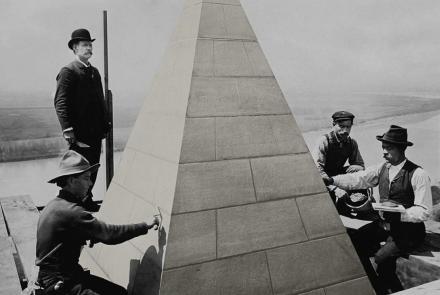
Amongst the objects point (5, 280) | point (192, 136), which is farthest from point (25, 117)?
point (192, 136)

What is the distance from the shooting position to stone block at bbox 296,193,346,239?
395cm

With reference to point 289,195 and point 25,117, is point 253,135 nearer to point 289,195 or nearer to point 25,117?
point 289,195

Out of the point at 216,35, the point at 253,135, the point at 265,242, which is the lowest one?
the point at 265,242

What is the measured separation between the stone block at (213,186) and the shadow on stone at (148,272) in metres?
0.35

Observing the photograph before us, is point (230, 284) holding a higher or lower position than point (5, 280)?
higher

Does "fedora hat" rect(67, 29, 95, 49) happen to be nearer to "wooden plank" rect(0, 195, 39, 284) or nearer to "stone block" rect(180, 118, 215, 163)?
"stone block" rect(180, 118, 215, 163)

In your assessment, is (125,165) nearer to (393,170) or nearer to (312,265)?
(312,265)

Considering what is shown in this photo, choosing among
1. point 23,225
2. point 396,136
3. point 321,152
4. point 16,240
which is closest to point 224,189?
point 396,136

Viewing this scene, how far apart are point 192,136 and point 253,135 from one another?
637mm

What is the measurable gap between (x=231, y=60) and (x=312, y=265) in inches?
86.7

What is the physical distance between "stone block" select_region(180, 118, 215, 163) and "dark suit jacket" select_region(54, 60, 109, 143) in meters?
2.20

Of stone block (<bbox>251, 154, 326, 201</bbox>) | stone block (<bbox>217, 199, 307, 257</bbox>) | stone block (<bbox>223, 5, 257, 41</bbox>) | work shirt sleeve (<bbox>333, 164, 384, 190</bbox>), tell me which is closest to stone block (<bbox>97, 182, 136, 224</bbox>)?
stone block (<bbox>217, 199, 307, 257</bbox>)

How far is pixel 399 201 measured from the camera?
4.55 metres

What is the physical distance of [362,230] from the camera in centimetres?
512
